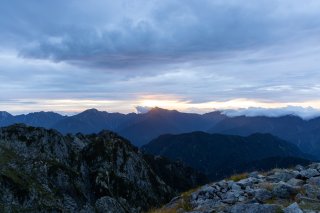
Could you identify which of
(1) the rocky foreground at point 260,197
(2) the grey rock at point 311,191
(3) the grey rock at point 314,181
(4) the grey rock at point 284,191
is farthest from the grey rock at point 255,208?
(3) the grey rock at point 314,181

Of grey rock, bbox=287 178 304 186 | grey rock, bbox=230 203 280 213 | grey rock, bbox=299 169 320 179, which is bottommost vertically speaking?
grey rock, bbox=230 203 280 213

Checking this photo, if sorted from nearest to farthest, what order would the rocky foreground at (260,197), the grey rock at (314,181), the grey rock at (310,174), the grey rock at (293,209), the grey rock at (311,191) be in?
the grey rock at (293,209) < the rocky foreground at (260,197) < the grey rock at (311,191) < the grey rock at (314,181) < the grey rock at (310,174)

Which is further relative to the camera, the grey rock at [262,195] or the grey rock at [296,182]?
the grey rock at [296,182]

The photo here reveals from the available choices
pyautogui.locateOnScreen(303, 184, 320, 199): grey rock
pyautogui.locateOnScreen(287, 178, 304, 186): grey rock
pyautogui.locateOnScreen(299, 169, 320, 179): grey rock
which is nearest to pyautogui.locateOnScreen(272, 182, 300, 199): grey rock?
pyautogui.locateOnScreen(303, 184, 320, 199): grey rock

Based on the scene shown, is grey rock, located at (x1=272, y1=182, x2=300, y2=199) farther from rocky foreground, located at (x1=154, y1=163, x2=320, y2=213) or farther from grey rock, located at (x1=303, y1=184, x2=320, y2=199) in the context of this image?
grey rock, located at (x1=303, y1=184, x2=320, y2=199)

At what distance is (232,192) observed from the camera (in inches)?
776

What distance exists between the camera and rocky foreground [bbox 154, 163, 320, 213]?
640 inches

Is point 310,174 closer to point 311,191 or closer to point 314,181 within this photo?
point 314,181

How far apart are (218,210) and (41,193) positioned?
191 metres

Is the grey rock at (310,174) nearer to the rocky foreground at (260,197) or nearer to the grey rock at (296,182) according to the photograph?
the rocky foreground at (260,197)

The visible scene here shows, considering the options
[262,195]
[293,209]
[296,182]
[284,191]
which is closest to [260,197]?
[262,195]

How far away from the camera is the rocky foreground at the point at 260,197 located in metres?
16.2

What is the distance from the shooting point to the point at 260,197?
1792 centimetres

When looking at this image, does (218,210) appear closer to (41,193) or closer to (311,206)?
(311,206)
